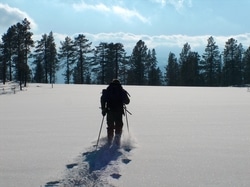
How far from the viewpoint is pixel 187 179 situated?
6562mm

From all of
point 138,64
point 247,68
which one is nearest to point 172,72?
point 138,64

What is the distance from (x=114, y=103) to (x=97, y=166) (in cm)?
276

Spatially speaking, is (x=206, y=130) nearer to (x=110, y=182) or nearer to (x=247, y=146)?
(x=247, y=146)

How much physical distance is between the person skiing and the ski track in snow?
415mm

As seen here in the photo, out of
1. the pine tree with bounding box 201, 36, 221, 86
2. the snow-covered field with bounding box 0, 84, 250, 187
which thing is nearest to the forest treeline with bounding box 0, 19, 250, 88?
the pine tree with bounding box 201, 36, 221, 86

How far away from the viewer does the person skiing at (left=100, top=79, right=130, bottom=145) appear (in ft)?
31.7

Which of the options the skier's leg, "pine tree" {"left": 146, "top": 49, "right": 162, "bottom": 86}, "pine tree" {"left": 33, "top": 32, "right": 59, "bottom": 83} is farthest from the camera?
"pine tree" {"left": 146, "top": 49, "right": 162, "bottom": 86}

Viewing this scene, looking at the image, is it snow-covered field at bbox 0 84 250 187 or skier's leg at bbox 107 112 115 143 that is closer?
snow-covered field at bbox 0 84 250 187

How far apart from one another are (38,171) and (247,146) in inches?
226

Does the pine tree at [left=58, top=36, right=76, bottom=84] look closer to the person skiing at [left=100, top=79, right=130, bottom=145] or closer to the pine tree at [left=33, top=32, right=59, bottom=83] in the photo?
the pine tree at [left=33, top=32, right=59, bottom=83]

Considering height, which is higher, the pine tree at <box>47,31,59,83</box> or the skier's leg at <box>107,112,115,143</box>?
the pine tree at <box>47,31,59,83</box>

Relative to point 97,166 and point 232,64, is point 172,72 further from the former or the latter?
point 97,166

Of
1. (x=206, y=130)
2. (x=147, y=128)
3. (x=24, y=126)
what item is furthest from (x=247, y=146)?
(x=24, y=126)

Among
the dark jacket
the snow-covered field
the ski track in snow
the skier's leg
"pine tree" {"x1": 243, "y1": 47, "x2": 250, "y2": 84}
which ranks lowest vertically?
the snow-covered field
